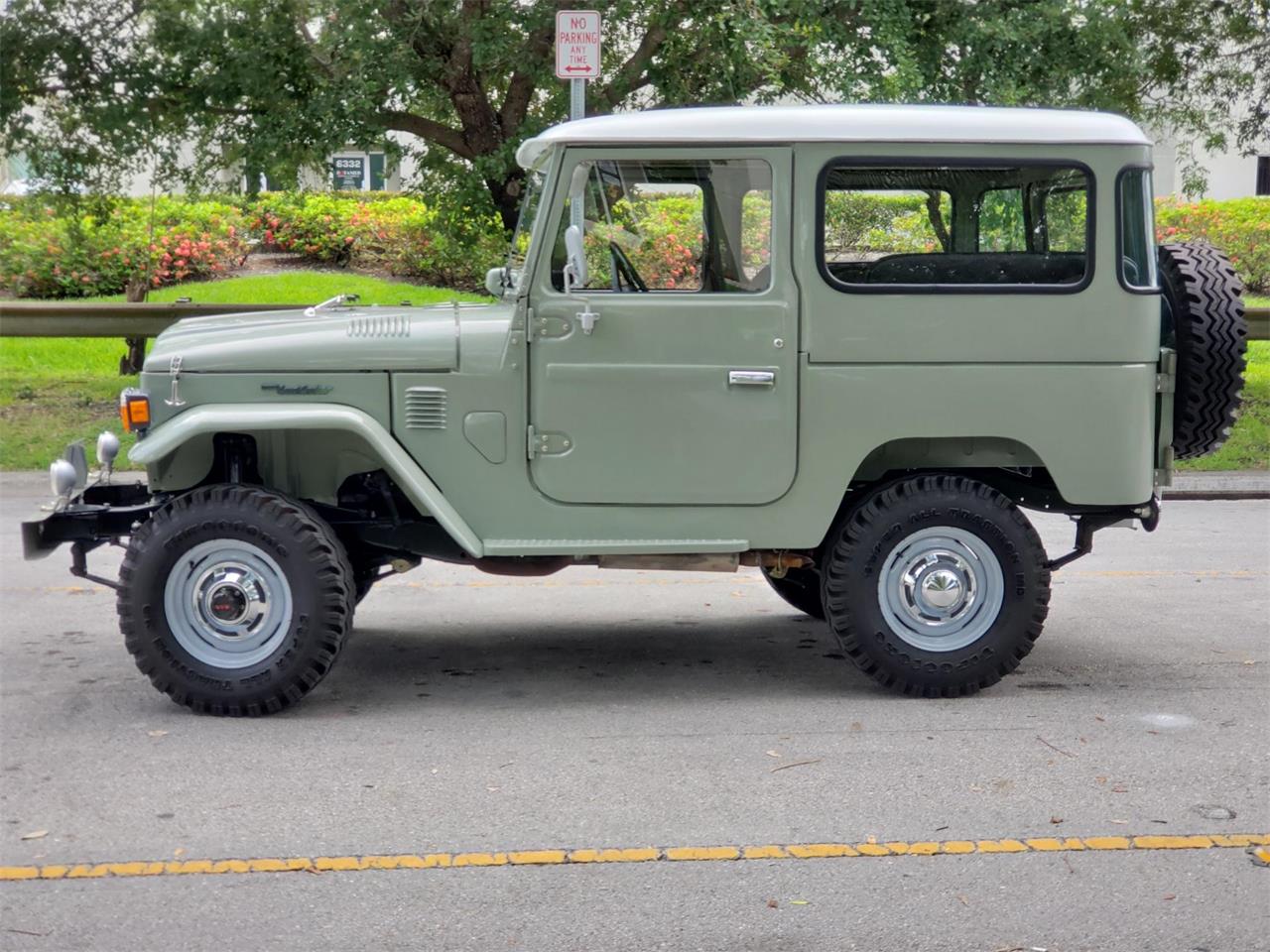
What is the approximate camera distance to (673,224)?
5.99 meters

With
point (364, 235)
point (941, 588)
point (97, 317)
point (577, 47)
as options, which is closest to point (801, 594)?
point (941, 588)

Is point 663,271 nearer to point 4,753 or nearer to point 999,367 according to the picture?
point 999,367

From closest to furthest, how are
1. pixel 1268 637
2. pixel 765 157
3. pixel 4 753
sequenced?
pixel 4 753 → pixel 765 157 → pixel 1268 637

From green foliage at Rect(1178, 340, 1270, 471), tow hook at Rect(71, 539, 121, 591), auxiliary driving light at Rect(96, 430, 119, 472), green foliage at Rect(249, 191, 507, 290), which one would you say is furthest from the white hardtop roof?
green foliage at Rect(249, 191, 507, 290)

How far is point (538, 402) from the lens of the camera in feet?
19.3

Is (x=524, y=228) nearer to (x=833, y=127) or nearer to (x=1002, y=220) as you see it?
(x=833, y=127)

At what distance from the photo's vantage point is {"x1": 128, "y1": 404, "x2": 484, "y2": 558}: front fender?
18.7 ft

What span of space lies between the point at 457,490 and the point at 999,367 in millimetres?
2113

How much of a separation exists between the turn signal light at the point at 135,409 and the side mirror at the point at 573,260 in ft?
5.32

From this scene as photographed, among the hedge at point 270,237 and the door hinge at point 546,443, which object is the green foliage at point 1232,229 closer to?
the hedge at point 270,237

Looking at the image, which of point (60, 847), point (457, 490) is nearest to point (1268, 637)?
point (457, 490)

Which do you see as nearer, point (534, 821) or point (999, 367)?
point (534, 821)

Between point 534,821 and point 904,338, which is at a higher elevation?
point 904,338

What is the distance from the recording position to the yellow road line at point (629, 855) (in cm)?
438
